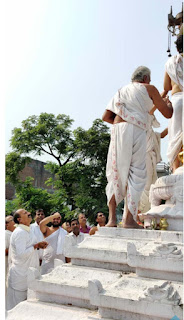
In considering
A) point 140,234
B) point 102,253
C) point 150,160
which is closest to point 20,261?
point 102,253

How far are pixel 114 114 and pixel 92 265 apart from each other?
1717 mm

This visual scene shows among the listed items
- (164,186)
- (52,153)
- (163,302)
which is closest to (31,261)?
(164,186)

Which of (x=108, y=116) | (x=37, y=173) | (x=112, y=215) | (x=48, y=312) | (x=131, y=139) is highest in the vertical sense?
(x=108, y=116)

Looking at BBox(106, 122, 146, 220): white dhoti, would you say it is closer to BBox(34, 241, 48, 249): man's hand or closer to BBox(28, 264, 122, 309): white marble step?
BBox(28, 264, 122, 309): white marble step

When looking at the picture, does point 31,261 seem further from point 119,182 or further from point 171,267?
point 171,267

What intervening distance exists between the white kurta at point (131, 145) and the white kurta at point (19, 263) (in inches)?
47.4

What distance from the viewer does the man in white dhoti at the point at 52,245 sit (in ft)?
16.9

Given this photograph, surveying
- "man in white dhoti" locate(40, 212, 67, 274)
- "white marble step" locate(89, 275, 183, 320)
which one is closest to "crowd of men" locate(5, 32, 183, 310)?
"man in white dhoti" locate(40, 212, 67, 274)

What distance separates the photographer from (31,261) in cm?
430

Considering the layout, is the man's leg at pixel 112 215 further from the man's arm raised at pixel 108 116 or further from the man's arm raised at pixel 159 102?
the man's arm raised at pixel 159 102

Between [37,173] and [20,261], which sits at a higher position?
[37,173]

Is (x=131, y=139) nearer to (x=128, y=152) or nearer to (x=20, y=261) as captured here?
(x=128, y=152)

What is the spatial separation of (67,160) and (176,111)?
45.7 feet

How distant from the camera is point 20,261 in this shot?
4246mm
